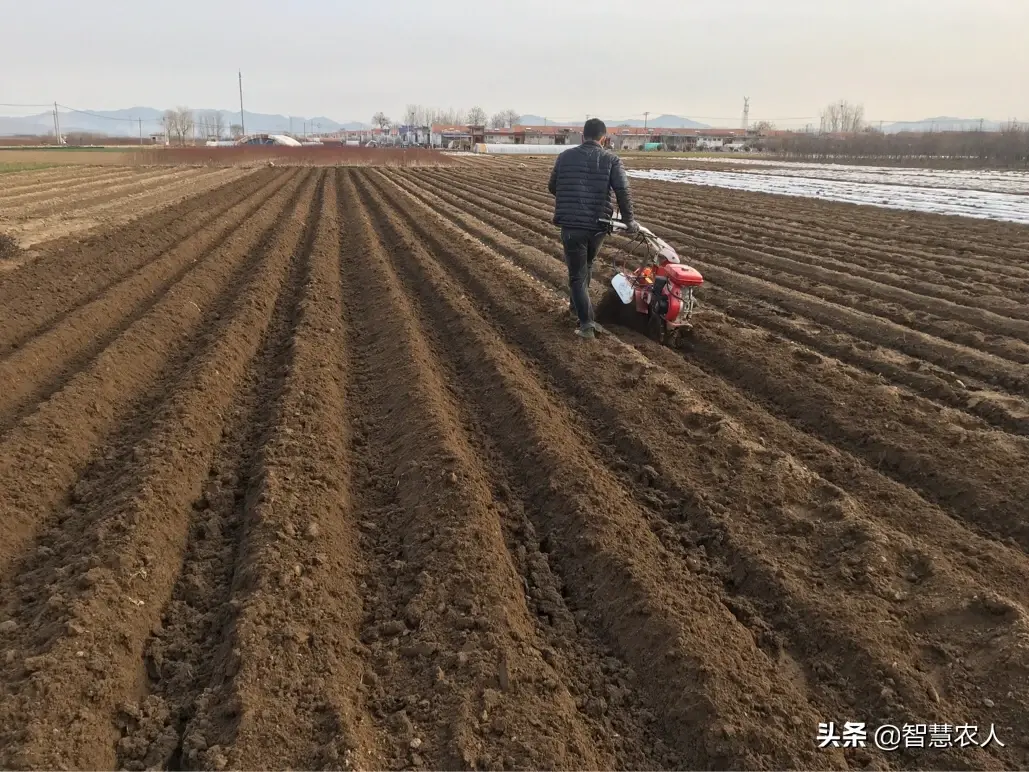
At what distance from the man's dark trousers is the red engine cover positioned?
30.5 inches

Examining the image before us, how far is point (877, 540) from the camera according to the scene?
12.4 ft

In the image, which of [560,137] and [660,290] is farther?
[560,137]

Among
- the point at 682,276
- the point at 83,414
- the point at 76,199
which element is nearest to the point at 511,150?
the point at 76,199

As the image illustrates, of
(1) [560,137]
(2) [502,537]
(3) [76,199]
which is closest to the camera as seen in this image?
(2) [502,537]

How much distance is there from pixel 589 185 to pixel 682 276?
1291 millimetres

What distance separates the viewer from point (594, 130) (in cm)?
679

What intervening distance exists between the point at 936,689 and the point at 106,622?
138 inches

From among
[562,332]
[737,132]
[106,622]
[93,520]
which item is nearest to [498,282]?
[562,332]

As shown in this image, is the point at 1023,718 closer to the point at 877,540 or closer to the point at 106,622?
the point at 877,540

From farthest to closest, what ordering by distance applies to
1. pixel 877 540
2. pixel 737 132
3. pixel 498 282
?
pixel 737 132 < pixel 498 282 < pixel 877 540

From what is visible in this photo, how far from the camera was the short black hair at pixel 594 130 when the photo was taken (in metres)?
6.68

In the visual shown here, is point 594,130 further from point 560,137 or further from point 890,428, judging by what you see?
point 560,137

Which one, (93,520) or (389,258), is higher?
(389,258)

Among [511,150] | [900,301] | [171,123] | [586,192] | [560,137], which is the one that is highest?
[171,123]
